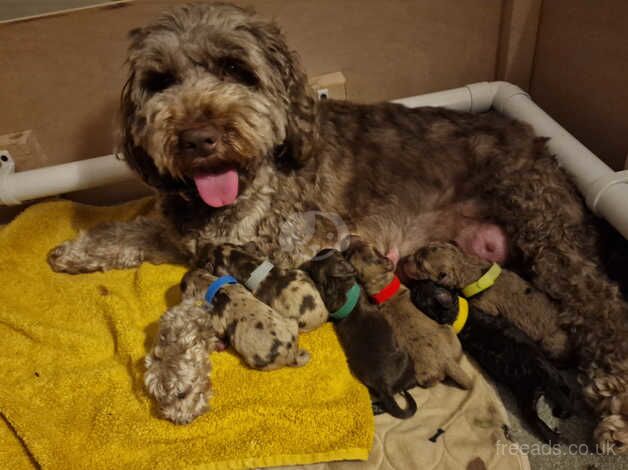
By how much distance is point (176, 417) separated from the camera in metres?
2.48

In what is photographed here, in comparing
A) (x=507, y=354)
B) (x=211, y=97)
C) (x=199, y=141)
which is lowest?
(x=507, y=354)

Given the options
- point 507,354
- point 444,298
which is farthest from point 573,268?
point 444,298

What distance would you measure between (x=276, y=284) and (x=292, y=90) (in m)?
1.03

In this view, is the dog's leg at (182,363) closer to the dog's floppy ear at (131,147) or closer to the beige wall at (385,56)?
the dog's floppy ear at (131,147)

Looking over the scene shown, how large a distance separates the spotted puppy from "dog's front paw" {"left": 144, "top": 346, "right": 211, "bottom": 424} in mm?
450

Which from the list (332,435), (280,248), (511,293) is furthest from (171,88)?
(511,293)

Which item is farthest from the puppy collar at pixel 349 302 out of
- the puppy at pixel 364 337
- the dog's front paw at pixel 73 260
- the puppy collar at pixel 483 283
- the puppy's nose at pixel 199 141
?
the dog's front paw at pixel 73 260

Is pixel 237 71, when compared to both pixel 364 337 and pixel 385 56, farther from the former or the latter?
pixel 385 56

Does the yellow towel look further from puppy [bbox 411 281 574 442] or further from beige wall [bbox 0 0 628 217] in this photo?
beige wall [bbox 0 0 628 217]

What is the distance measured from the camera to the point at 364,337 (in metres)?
2.68

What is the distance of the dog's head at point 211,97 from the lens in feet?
8.28

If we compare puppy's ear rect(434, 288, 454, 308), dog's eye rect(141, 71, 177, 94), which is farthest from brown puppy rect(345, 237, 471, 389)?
dog's eye rect(141, 71, 177, 94)

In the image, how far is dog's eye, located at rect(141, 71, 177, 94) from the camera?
2.64m

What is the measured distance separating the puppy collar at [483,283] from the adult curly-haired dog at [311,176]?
264 mm
